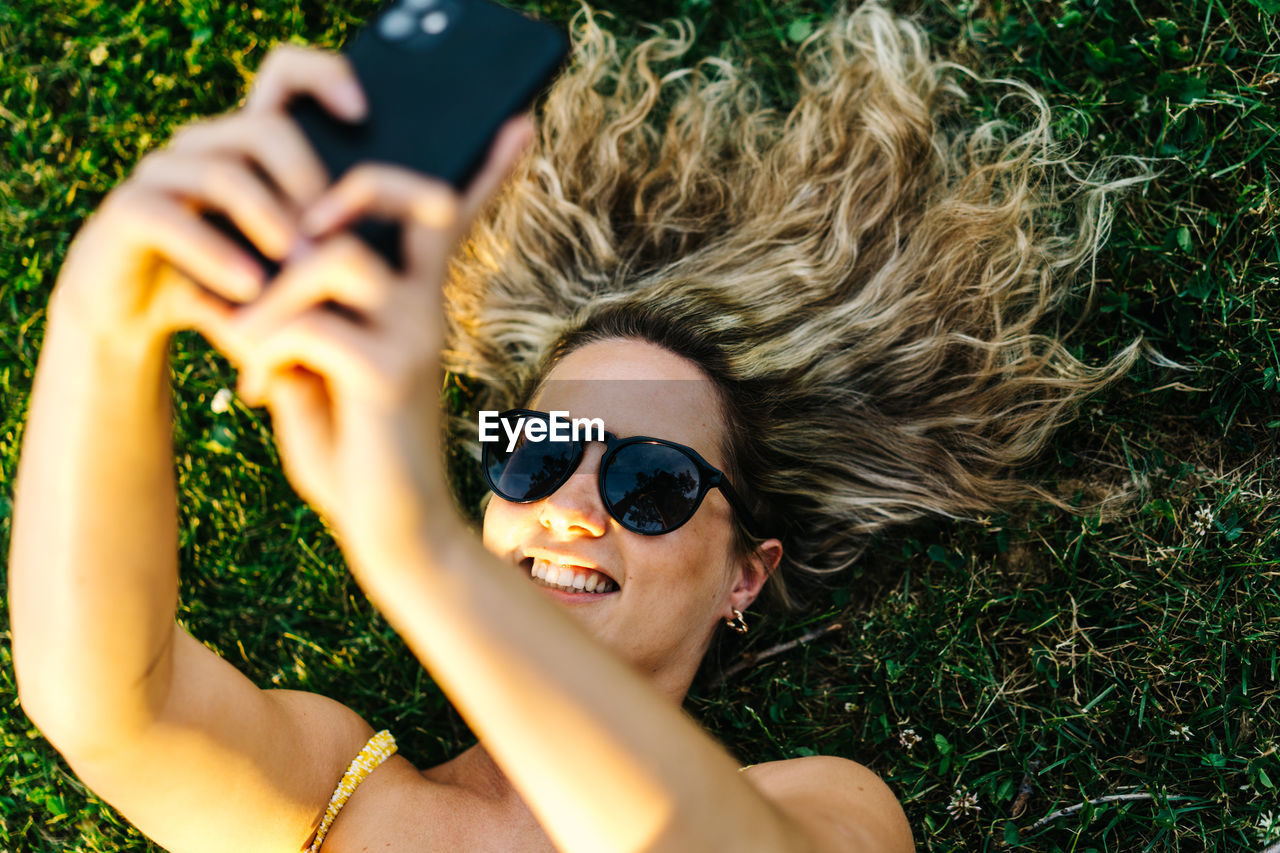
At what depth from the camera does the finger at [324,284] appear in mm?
1125

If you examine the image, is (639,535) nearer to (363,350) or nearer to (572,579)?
(572,579)

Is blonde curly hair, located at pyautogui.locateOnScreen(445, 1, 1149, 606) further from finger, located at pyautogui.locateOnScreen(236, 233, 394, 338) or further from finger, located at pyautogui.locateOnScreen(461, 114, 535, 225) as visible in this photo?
finger, located at pyautogui.locateOnScreen(236, 233, 394, 338)

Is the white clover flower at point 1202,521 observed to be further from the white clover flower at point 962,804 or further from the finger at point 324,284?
the finger at point 324,284

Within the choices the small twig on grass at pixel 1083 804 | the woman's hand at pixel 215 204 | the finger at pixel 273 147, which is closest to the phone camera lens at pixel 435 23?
the woman's hand at pixel 215 204

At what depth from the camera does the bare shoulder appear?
191 cm

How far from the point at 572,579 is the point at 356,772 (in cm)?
76

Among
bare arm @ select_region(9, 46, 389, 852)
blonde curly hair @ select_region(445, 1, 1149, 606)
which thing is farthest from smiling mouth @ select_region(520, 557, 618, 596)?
bare arm @ select_region(9, 46, 389, 852)

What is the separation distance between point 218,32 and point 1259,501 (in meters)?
4.24

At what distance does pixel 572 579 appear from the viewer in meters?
2.58

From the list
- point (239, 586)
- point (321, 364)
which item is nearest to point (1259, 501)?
point (321, 364)

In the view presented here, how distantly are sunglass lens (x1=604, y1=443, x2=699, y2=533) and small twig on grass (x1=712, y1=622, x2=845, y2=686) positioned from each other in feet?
3.16

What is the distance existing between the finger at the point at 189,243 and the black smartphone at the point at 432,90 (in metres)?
0.03

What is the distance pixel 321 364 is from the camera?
1130 millimetres

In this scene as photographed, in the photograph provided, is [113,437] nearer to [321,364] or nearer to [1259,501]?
[321,364]
